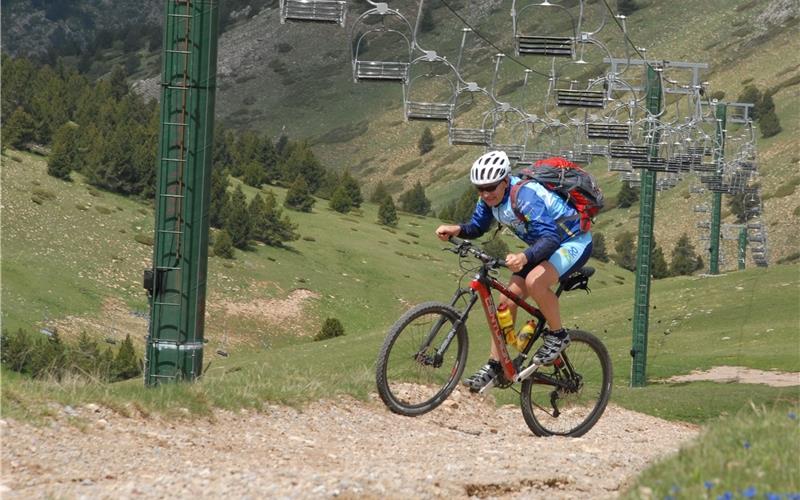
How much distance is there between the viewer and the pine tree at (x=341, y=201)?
5482 inches

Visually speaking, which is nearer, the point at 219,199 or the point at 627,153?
the point at 627,153

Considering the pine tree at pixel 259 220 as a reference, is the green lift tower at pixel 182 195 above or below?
above

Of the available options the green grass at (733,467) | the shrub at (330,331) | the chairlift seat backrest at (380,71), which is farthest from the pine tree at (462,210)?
the green grass at (733,467)

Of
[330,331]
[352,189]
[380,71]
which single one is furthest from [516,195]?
[352,189]

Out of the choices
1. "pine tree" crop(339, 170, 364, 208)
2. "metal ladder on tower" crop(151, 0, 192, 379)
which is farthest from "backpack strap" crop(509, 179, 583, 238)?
"pine tree" crop(339, 170, 364, 208)

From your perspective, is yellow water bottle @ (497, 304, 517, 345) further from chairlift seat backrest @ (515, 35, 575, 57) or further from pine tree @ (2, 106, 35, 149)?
pine tree @ (2, 106, 35, 149)

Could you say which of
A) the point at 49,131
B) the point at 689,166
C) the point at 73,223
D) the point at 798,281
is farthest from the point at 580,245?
the point at 49,131

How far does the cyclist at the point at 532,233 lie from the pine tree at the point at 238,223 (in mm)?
99689

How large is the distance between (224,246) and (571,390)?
95.5m

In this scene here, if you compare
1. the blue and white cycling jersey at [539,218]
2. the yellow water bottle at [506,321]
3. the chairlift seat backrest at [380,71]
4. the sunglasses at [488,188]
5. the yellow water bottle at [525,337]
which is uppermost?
the chairlift seat backrest at [380,71]

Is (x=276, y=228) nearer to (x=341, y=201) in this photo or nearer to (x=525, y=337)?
(x=341, y=201)

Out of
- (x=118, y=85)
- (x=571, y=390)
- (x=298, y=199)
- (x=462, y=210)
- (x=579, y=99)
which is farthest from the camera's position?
(x=118, y=85)

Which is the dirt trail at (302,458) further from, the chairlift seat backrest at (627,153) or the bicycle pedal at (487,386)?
the chairlift seat backrest at (627,153)

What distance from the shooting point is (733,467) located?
259 inches
